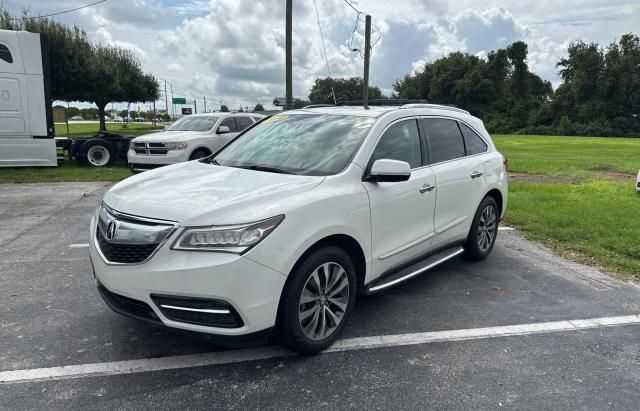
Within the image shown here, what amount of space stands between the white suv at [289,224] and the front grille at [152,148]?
26.9 ft

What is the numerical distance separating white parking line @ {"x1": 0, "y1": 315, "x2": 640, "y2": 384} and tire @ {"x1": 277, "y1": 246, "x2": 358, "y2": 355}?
186 mm

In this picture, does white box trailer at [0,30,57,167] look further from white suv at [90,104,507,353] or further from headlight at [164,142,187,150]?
white suv at [90,104,507,353]

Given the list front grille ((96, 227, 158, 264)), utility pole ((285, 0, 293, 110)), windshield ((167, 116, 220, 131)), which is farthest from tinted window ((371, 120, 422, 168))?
utility pole ((285, 0, 293, 110))

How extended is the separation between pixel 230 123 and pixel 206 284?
11422 millimetres

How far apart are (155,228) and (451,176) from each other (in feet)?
9.63

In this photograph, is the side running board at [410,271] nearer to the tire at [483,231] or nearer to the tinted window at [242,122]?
the tire at [483,231]

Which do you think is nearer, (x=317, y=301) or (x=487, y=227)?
(x=317, y=301)

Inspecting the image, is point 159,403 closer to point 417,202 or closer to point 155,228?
point 155,228

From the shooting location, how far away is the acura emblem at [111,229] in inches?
122

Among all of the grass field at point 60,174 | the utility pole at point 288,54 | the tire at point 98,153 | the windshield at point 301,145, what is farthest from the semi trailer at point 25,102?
the windshield at point 301,145

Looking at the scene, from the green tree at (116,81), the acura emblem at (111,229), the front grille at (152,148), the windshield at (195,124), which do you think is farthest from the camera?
the green tree at (116,81)

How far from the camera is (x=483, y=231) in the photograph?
5.61m

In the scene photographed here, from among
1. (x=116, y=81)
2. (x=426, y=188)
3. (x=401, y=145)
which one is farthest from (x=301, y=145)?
(x=116, y=81)

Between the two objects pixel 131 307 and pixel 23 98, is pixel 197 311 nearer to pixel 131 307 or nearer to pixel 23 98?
pixel 131 307
